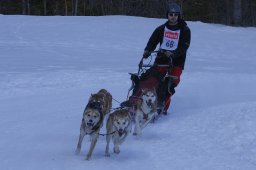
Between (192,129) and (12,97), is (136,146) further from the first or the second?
(12,97)

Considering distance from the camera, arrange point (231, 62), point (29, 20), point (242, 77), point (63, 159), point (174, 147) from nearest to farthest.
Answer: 1. point (63, 159)
2. point (174, 147)
3. point (242, 77)
4. point (231, 62)
5. point (29, 20)

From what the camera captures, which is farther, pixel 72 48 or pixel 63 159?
pixel 72 48

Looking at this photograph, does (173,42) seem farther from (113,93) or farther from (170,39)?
(113,93)

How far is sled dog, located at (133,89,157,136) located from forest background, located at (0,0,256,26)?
59.0ft

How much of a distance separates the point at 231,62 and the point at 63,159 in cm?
1049

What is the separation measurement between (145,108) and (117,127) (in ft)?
4.44

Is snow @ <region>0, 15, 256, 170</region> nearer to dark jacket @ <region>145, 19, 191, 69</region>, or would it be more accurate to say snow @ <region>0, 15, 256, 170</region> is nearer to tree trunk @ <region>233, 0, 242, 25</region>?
dark jacket @ <region>145, 19, 191, 69</region>

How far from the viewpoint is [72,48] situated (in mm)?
16391

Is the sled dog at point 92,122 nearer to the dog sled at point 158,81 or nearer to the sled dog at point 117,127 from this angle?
the sled dog at point 117,127

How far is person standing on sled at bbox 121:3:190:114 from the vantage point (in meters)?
8.09

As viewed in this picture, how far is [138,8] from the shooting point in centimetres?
2655

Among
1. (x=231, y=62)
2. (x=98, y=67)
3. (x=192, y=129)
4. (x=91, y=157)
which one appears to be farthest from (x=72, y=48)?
(x=91, y=157)

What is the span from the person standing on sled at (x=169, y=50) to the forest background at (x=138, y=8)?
16.6m

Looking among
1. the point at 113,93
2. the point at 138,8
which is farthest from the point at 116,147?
the point at 138,8
